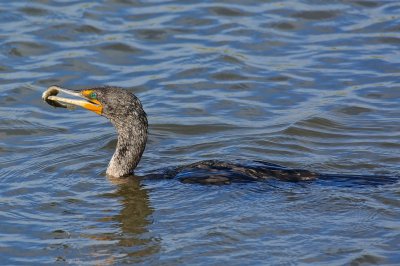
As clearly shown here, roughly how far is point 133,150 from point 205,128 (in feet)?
4.97

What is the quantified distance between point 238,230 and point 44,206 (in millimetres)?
1970

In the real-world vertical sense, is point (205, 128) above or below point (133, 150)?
below

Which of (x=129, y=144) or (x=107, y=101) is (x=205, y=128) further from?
(x=107, y=101)

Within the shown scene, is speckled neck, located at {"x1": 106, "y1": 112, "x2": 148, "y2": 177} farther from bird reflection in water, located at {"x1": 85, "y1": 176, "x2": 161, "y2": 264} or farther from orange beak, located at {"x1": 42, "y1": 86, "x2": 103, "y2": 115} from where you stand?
orange beak, located at {"x1": 42, "y1": 86, "x2": 103, "y2": 115}

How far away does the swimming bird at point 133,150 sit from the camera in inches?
384

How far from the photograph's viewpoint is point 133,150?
10.4m

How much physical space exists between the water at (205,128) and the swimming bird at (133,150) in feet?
0.51

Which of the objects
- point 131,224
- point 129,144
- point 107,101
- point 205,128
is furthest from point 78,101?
point 205,128

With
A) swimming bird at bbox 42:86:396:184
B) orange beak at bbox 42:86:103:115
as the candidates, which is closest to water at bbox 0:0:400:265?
swimming bird at bbox 42:86:396:184

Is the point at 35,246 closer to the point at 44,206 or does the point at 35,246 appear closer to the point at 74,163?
the point at 44,206

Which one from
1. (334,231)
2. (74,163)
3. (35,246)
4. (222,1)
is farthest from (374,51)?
(35,246)

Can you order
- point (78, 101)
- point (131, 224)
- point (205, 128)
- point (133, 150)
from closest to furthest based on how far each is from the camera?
1. point (131, 224)
2. point (78, 101)
3. point (133, 150)
4. point (205, 128)

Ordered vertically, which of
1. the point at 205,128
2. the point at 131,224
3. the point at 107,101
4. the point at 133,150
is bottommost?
the point at 131,224

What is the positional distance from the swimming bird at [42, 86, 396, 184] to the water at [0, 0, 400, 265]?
16 cm
